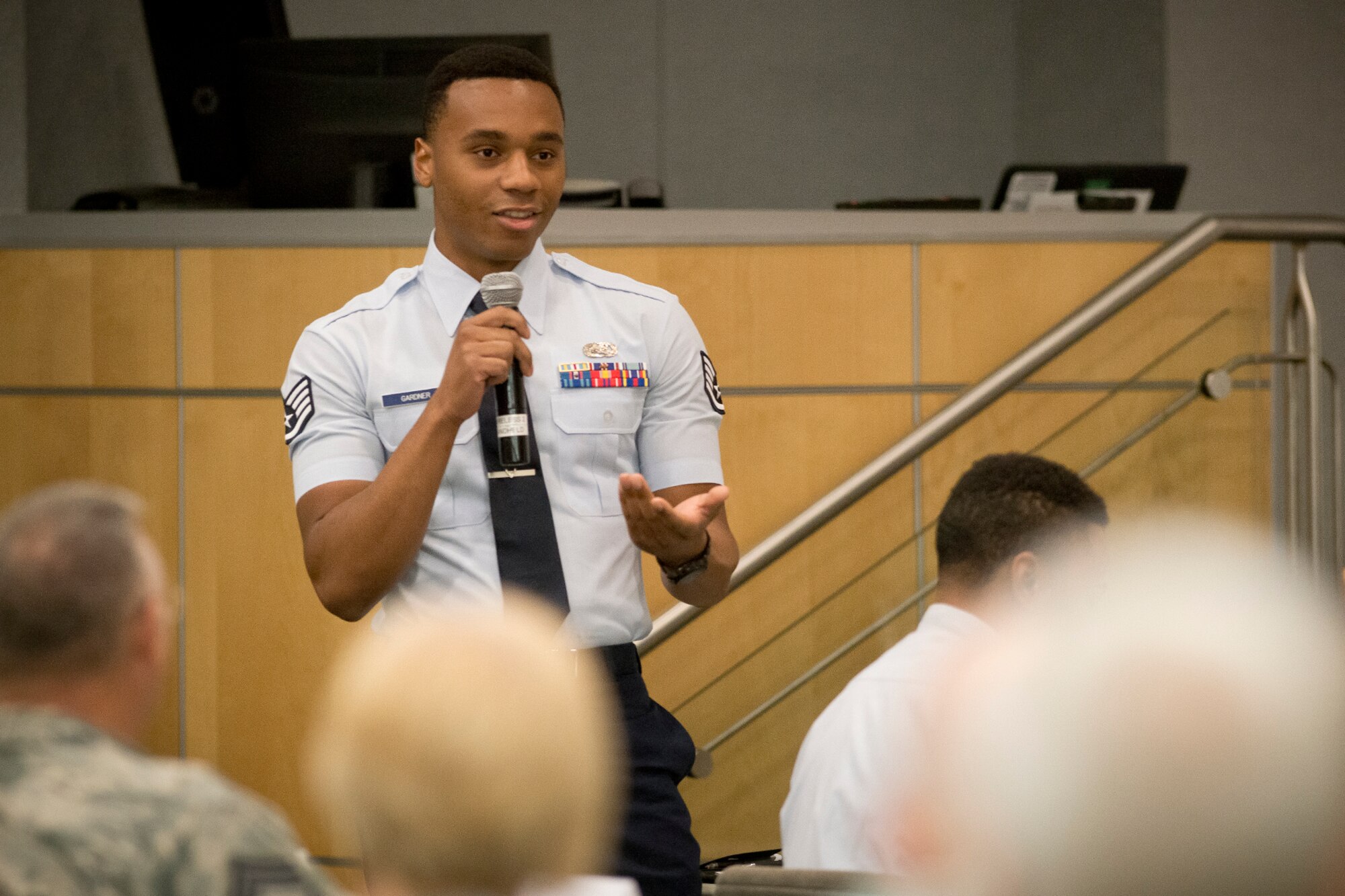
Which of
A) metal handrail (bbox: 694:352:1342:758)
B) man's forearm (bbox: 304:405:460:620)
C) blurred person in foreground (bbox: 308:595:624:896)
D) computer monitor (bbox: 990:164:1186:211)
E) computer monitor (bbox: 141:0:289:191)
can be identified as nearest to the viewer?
blurred person in foreground (bbox: 308:595:624:896)

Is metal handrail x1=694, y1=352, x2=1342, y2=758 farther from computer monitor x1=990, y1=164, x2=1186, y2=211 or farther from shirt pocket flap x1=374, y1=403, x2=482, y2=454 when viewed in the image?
shirt pocket flap x1=374, y1=403, x2=482, y2=454

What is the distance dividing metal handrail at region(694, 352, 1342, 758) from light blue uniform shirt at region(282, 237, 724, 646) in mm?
1281

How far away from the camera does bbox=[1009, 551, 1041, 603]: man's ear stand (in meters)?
1.86

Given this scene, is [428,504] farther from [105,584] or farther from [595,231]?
[595,231]

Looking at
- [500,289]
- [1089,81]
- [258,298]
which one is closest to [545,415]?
[500,289]

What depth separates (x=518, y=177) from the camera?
5.89ft

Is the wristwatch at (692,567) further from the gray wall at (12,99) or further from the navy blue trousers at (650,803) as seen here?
the gray wall at (12,99)

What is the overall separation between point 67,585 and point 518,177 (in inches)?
35.8

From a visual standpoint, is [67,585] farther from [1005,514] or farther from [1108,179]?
[1108,179]

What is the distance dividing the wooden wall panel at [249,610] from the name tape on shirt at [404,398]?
154 cm

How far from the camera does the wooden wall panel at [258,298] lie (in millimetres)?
3295

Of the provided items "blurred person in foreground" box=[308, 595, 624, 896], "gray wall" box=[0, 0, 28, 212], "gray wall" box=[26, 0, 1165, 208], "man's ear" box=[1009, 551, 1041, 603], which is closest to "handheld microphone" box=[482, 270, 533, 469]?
"man's ear" box=[1009, 551, 1041, 603]

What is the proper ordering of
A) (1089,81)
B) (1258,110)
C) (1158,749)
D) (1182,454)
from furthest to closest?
(1089,81), (1258,110), (1182,454), (1158,749)

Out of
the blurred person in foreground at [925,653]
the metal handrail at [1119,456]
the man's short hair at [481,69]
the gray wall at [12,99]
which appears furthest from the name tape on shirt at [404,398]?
the gray wall at [12,99]
